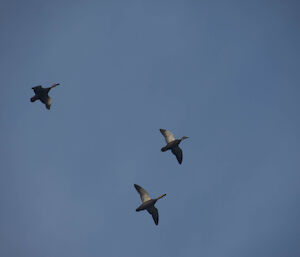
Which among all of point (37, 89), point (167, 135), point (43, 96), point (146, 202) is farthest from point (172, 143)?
point (37, 89)

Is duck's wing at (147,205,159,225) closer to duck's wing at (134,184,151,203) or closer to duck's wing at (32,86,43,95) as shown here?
duck's wing at (134,184,151,203)

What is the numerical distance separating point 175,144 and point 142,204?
439 inches

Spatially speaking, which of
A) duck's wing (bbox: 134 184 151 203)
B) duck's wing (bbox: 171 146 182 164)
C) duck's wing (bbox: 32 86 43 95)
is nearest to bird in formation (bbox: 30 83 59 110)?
duck's wing (bbox: 32 86 43 95)

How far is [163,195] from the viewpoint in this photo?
69938mm

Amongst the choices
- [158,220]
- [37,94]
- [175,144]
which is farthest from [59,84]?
[158,220]

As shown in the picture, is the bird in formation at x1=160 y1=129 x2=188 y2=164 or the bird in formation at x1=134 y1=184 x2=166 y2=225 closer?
the bird in formation at x1=134 y1=184 x2=166 y2=225

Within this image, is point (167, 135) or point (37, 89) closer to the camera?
point (37, 89)

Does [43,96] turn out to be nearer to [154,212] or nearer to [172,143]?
[172,143]

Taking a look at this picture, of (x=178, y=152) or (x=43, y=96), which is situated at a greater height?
(x=43, y=96)

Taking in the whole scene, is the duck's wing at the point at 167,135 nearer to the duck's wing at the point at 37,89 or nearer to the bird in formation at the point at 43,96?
the bird in formation at the point at 43,96

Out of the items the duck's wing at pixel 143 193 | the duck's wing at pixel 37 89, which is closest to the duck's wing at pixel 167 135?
the duck's wing at pixel 143 193

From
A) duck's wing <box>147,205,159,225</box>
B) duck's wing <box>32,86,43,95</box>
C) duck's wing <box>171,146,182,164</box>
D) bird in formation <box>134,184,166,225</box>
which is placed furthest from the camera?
duck's wing <box>171,146,182,164</box>

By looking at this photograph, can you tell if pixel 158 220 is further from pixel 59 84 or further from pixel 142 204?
pixel 59 84

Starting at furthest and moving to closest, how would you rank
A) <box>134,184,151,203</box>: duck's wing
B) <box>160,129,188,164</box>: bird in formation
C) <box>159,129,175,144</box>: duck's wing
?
<box>159,129,175,144</box>: duck's wing, <box>160,129,188,164</box>: bird in formation, <box>134,184,151,203</box>: duck's wing
